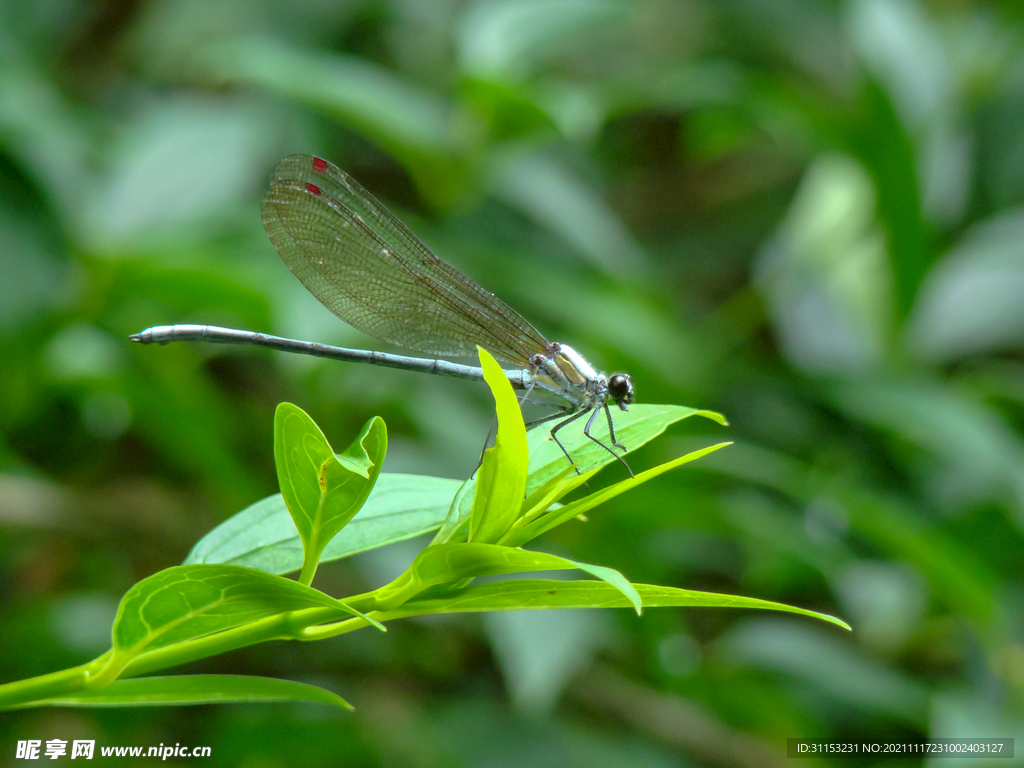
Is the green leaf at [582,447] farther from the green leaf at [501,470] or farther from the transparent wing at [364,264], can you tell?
the transparent wing at [364,264]

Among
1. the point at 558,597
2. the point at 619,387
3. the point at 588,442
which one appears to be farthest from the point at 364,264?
the point at 558,597

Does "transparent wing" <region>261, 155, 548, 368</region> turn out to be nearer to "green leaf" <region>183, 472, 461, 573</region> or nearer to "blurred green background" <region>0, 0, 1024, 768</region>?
"blurred green background" <region>0, 0, 1024, 768</region>

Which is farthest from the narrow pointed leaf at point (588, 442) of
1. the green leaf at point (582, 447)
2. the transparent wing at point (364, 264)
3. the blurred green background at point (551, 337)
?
the blurred green background at point (551, 337)

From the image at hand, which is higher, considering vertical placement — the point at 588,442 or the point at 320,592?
the point at 588,442

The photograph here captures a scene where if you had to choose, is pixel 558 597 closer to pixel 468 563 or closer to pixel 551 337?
pixel 468 563

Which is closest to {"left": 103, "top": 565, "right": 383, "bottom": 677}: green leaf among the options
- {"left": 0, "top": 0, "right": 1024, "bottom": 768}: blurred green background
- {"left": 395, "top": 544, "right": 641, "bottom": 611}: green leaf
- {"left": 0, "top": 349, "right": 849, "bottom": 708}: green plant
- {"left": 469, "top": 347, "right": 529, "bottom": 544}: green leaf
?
{"left": 0, "top": 349, "right": 849, "bottom": 708}: green plant

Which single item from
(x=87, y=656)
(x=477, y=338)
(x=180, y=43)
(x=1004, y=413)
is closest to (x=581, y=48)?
(x=180, y=43)

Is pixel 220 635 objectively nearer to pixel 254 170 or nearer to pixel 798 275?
pixel 254 170
